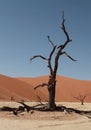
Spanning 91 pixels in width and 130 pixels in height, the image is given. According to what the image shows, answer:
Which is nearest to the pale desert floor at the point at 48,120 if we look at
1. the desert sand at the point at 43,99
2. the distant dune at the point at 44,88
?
the desert sand at the point at 43,99

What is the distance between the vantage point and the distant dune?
229ft

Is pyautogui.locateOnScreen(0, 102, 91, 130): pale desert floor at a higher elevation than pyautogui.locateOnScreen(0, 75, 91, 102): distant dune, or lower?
lower

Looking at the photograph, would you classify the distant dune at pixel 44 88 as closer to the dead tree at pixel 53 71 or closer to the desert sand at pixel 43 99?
the desert sand at pixel 43 99

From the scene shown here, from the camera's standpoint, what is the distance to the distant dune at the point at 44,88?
229 ft

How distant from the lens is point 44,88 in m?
90.4

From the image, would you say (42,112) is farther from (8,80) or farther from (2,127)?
(8,80)

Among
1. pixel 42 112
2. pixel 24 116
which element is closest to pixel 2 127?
pixel 24 116

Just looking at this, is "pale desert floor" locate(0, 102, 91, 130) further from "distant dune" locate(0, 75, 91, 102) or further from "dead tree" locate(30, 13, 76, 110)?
"distant dune" locate(0, 75, 91, 102)

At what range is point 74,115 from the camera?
1719 centimetres

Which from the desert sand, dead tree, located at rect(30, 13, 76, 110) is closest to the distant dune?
the desert sand

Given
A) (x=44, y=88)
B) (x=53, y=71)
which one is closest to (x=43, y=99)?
(x=44, y=88)

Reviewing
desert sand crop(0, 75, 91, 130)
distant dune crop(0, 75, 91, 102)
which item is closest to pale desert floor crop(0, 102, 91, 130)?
desert sand crop(0, 75, 91, 130)

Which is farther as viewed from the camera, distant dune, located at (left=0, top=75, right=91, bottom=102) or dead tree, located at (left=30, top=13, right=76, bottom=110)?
distant dune, located at (left=0, top=75, right=91, bottom=102)

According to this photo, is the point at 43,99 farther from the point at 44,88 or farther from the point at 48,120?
the point at 48,120
